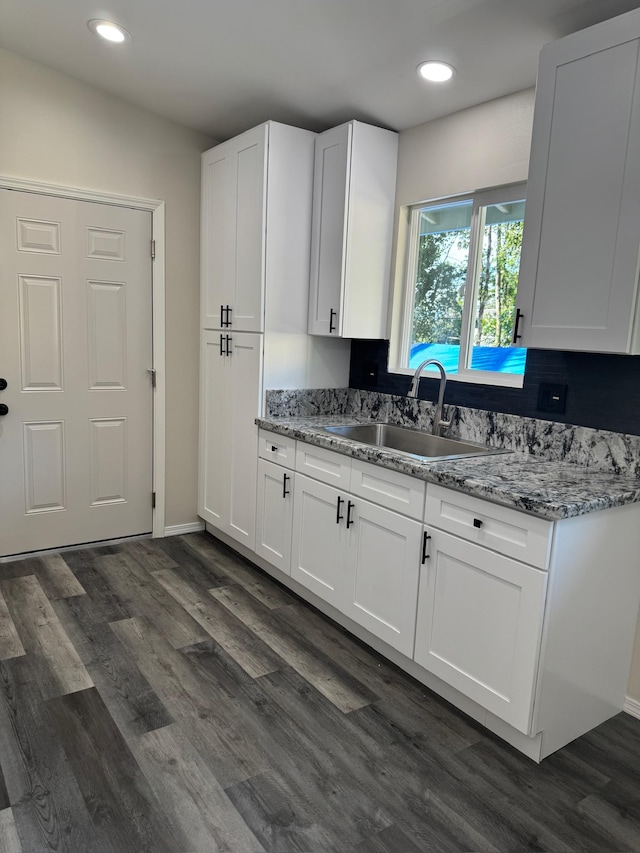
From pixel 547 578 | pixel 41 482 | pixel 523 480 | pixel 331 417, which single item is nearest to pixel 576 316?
pixel 523 480

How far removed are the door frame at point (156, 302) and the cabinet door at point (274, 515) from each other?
2.84 ft

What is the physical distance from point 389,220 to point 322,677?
2244mm

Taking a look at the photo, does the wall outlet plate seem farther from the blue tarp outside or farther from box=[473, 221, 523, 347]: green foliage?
box=[473, 221, 523, 347]: green foliage

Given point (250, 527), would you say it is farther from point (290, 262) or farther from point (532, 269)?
point (532, 269)

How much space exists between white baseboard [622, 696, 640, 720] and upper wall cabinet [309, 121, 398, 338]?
200cm

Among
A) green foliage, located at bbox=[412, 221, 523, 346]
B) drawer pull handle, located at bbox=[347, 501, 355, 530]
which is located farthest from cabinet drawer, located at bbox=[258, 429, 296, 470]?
green foliage, located at bbox=[412, 221, 523, 346]

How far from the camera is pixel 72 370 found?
3510 millimetres

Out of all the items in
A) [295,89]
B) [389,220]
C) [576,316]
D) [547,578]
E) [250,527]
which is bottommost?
[250,527]

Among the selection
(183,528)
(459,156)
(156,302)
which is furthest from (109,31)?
(183,528)

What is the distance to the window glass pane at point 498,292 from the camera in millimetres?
2762

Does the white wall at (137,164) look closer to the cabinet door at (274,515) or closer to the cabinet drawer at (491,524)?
the cabinet door at (274,515)

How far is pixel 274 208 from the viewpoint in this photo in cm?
317

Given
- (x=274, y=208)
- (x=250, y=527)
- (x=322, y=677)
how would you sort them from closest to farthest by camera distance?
(x=322, y=677) < (x=274, y=208) < (x=250, y=527)

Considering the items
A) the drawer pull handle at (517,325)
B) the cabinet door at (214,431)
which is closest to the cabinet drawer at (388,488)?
the drawer pull handle at (517,325)
